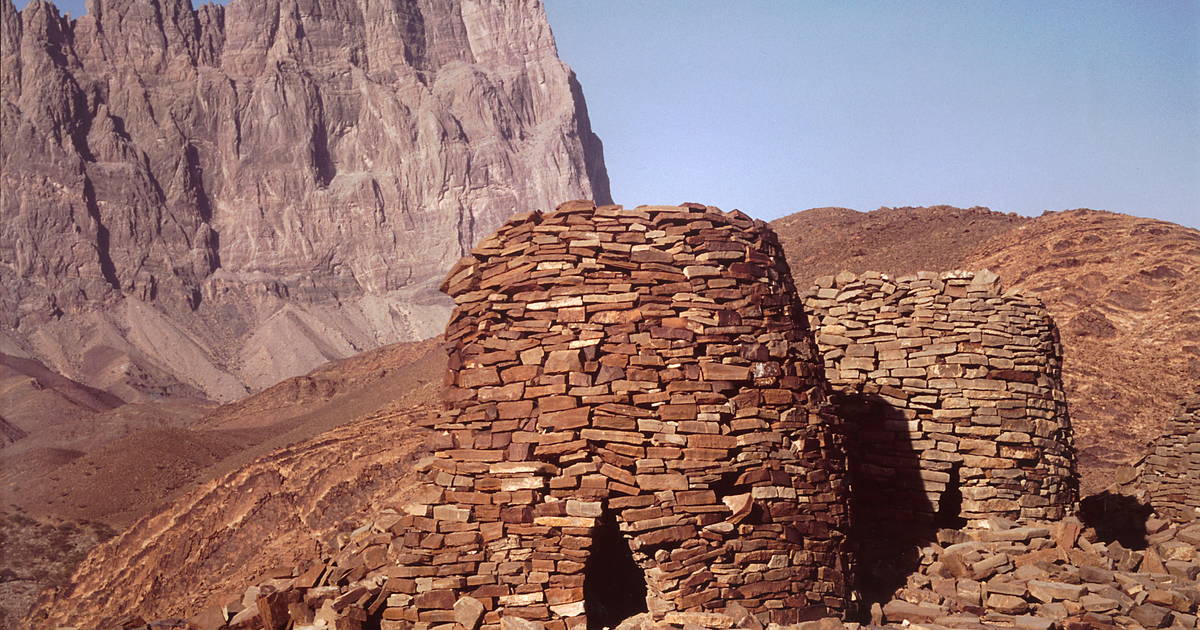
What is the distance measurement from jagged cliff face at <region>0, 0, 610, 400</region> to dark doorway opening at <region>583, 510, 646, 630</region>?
3008 inches

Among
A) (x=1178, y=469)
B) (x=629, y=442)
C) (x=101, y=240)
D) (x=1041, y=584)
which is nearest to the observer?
(x=629, y=442)

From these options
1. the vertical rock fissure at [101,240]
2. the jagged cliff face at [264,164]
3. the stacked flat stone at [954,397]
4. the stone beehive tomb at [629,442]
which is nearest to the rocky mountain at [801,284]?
the stone beehive tomb at [629,442]

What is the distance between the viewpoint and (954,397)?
1005 cm

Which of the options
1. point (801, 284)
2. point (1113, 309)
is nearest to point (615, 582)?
point (1113, 309)

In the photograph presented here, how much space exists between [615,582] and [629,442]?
221 centimetres

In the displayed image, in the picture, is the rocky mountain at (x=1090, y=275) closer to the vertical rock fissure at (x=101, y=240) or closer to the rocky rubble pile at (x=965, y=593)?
the rocky rubble pile at (x=965, y=593)

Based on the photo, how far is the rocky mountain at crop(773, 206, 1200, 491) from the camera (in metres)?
22.5

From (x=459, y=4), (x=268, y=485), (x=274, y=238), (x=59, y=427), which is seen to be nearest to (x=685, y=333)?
(x=268, y=485)

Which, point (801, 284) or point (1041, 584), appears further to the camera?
point (801, 284)

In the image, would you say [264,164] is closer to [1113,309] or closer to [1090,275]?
[1090,275]

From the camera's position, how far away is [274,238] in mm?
98875

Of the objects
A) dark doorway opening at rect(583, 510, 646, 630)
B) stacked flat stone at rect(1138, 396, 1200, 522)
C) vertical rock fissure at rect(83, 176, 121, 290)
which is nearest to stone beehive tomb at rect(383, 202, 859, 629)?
dark doorway opening at rect(583, 510, 646, 630)

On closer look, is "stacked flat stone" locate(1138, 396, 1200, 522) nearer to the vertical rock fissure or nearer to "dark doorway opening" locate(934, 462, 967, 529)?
"dark doorway opening" locate(934, 462, 967, 529)

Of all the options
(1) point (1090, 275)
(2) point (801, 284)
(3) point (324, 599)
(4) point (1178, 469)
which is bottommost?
(4) point (1178, 469)
